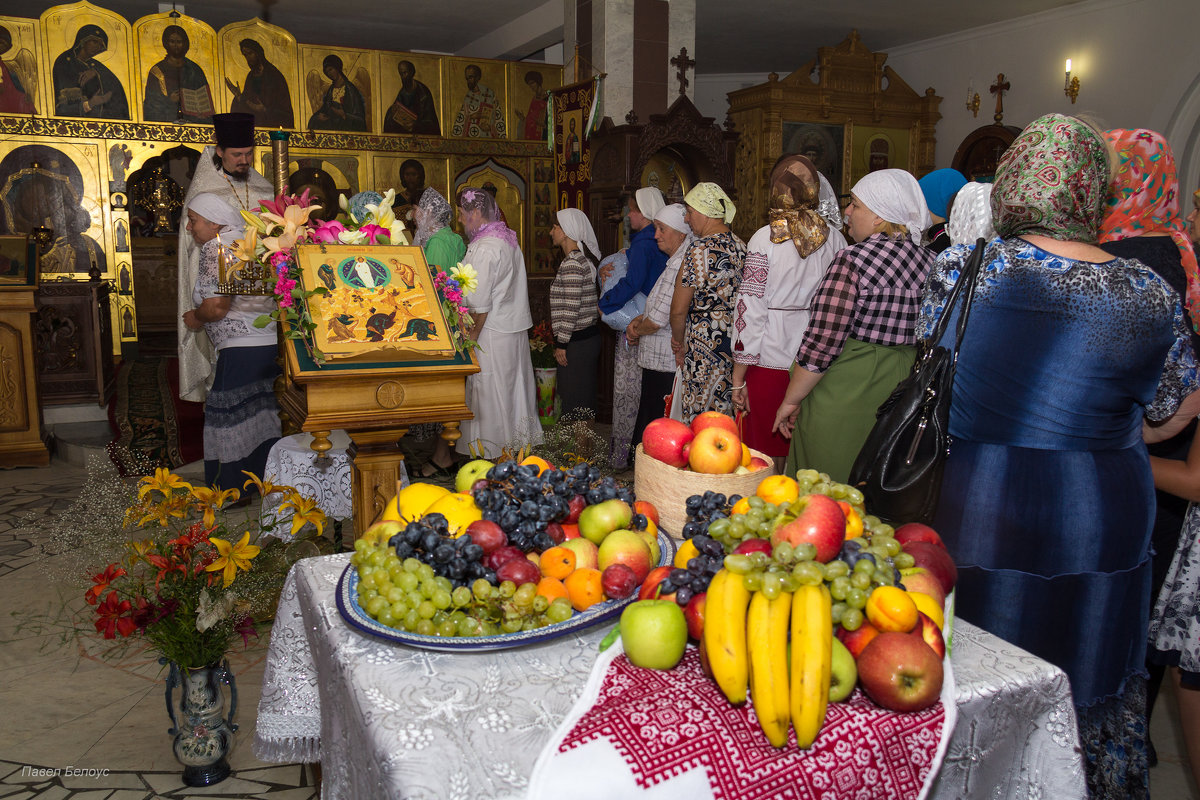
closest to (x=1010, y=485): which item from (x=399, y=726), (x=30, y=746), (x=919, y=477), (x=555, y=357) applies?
(x=919, y=477)

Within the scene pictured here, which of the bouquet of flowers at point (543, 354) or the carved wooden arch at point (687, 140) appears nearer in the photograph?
the bouquet of flowers at point (543, 354)

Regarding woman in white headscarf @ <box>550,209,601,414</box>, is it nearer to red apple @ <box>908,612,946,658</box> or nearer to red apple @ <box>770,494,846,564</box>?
red apple @ <box>770,494,846,564</box>

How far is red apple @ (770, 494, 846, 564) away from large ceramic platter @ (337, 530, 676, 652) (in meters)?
0.31

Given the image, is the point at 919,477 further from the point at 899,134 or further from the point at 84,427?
the point at 899,134

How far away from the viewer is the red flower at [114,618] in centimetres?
224

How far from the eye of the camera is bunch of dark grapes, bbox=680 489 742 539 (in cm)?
159

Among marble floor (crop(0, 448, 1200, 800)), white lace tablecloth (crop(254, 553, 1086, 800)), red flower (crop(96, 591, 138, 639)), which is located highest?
white lace tablecloth (crop(254, 553, 1086, 800))

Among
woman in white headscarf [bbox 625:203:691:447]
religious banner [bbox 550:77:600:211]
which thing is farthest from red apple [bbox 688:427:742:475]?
religious banner [bbox 550:77:600:211]

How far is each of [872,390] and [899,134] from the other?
32.2 ft

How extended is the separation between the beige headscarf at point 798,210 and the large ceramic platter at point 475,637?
2524 mm

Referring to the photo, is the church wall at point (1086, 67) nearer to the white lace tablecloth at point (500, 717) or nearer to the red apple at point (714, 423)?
the red apple at point (714, 423)

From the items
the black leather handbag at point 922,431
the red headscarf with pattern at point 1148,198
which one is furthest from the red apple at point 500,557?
the red headscarf with pattern at point 1148,198

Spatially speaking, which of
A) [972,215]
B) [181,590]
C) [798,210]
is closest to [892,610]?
[972,215]

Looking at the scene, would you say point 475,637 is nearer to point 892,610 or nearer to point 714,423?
point 892,610
